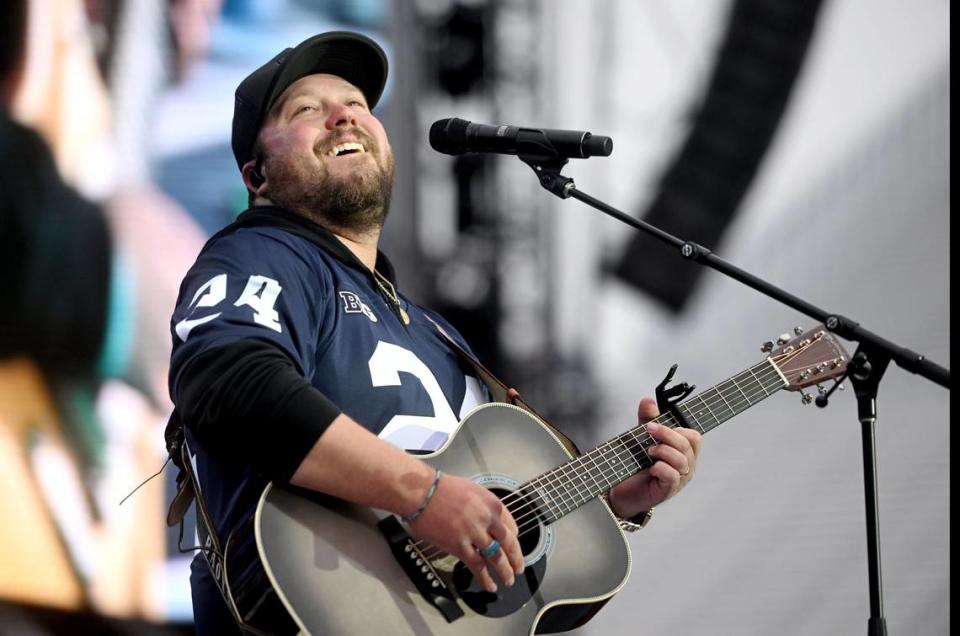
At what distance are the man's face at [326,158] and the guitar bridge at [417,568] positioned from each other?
804 mm

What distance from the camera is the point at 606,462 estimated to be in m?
2.52

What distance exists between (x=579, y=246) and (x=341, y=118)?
2.13m

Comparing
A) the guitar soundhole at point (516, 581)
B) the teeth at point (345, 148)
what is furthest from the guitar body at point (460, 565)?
the teeth at point (345, 148)

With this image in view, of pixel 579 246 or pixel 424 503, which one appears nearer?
pixel 424 503

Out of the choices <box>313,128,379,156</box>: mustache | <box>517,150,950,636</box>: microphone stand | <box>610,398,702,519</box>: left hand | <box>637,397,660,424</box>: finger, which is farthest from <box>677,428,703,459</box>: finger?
<box>313,128,379,156</box>: mustache

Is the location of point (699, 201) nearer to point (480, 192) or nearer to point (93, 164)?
point (480, 192)

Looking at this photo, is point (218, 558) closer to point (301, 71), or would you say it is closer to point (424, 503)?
→ point (424, 503)

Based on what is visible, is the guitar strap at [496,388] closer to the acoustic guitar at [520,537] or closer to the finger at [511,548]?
the acoustic guitar at [520,537]

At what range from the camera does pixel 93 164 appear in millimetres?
4199

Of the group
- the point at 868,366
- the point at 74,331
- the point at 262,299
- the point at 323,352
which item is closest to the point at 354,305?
the point at 323,352

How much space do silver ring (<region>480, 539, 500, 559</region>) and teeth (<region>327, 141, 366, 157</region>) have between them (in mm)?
1035

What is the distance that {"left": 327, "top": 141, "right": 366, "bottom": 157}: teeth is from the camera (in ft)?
8.69

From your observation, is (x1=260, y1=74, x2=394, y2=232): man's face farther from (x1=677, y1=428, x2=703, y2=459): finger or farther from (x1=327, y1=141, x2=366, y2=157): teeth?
(x1=677, y1=428, x2=703, y2=459): finger

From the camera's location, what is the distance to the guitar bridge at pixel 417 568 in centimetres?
210
